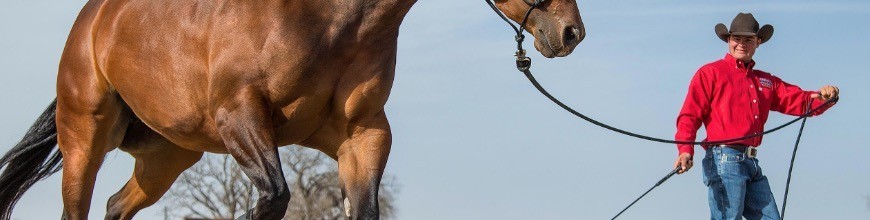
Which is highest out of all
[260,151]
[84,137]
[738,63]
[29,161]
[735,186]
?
[738,63]

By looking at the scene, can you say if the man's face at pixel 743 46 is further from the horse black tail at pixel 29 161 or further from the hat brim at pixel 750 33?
the horse black tail at pixel 29 161

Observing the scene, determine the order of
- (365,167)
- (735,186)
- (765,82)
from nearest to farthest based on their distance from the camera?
(365,167), (735,186), (765,82)

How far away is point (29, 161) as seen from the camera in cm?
889

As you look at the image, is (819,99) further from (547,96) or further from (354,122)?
(354,122)

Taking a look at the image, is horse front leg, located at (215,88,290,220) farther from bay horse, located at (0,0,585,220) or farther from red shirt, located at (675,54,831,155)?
red shirt, located at (675,54,831,155)

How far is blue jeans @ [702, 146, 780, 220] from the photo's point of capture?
283 inches

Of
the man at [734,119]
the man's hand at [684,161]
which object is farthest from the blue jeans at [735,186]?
the man's hand at [684,161]

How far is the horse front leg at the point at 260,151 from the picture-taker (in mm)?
6617

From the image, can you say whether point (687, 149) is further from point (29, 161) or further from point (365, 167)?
point (29, 161)

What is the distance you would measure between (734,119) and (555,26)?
1.42m

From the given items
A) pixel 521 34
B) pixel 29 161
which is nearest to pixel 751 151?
pixel 521 34

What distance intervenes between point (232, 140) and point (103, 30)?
124 cm

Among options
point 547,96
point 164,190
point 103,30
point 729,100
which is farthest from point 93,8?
point 729,100

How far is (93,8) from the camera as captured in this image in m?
7.88
